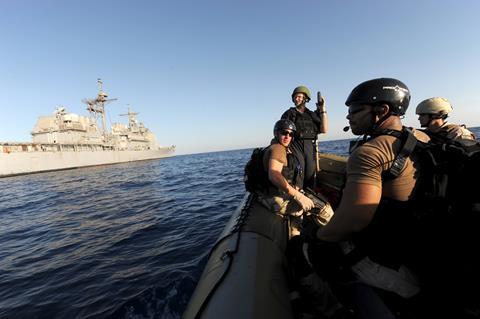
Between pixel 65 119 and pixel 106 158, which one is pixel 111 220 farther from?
pixel 65 119

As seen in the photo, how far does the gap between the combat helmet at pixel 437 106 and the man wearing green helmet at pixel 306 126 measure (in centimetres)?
181

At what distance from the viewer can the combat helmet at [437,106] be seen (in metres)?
4.39

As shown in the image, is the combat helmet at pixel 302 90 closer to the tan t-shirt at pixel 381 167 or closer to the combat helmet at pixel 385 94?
the combat helmet at pixel 385 94

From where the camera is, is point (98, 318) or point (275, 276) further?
point (98, 318)

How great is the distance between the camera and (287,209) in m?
4.06

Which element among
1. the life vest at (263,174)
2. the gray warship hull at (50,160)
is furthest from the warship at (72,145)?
the life vest at (263,174)

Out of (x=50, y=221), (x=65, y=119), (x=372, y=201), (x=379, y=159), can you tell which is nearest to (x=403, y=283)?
(x=372, y=201)

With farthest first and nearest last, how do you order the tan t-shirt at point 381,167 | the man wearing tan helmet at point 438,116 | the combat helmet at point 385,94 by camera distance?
1. the man wearing tan helmet at point 438,116
2. the combat helmet at point 385,94
3. the tan t-shirt at point 381,167

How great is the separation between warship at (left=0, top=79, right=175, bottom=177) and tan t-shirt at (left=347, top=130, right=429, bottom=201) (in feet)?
169

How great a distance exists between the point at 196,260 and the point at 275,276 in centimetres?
293

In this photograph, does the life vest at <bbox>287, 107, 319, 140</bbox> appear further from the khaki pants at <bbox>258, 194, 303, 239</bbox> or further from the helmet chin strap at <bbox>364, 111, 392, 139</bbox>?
the helmet chin strap at <bbox>364, 111, 392, 139</bbox>

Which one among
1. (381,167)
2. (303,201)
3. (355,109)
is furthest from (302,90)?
(381,167)

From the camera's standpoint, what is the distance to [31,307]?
381cm

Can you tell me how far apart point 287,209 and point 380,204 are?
2460 mm
